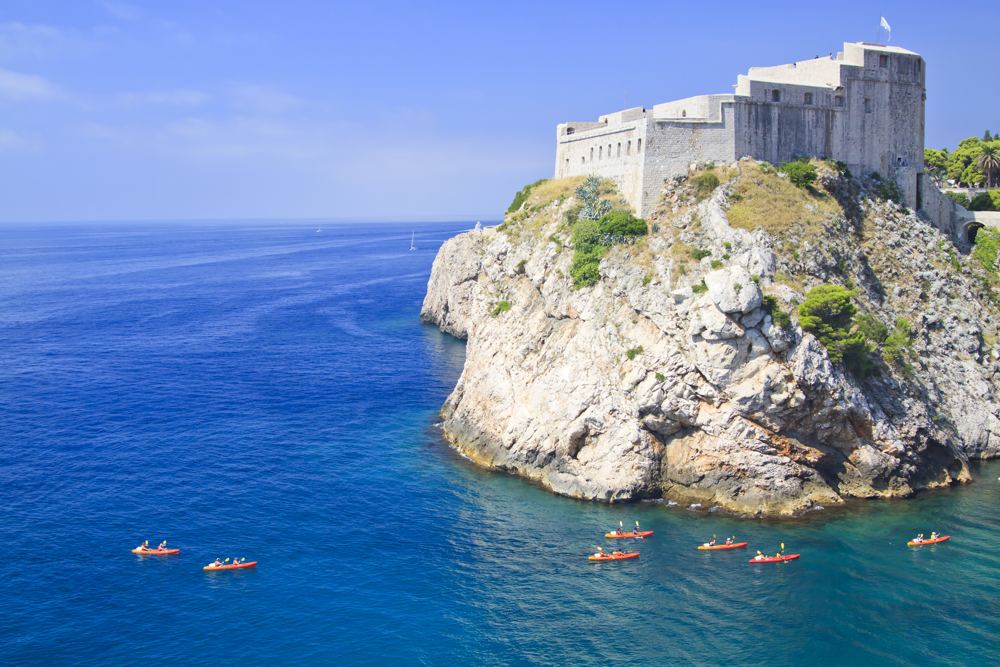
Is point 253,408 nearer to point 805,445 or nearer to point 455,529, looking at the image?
point 455,529

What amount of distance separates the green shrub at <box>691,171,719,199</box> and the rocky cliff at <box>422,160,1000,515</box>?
21 cm

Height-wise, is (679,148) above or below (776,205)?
above

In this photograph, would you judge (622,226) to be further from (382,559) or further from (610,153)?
(382,559)

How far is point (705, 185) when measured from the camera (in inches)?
2507

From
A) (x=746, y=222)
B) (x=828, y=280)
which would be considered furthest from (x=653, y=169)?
(x=828, y=280)

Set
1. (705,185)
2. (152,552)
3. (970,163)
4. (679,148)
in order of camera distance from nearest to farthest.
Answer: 1. (152,552)
2. (705,185)
3. (679,148)
4. (970,163)

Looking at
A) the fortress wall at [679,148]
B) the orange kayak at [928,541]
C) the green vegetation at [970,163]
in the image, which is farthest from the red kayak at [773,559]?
the green vegetation at [970,163]

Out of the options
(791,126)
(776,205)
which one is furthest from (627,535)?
(791,126)

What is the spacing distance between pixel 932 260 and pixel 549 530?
41246 millimetres

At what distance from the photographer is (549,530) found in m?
49.7

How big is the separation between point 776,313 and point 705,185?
15.2m

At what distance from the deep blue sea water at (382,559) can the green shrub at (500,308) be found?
35.5 ft

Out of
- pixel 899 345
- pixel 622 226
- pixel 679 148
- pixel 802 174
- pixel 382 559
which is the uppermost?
pixel 679 148

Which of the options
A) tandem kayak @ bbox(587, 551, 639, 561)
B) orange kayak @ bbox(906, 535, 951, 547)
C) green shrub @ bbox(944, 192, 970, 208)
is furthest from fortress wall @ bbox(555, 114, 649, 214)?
orange kayak @ bbox(906, 535, 951, 547)
